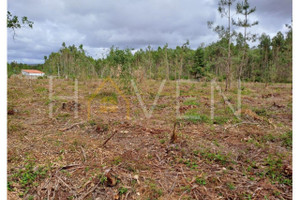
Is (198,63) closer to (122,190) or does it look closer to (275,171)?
(275,171)

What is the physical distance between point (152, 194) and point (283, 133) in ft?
14.7

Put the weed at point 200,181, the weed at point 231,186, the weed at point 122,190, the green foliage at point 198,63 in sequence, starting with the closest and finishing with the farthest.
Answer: the weed at point 122,190 < the weed at point 231,186 < the weed at point 200,181 < the green foliage at point 198,63

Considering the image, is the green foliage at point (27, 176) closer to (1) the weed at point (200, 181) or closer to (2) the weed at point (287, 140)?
(1) the weed at point (200, 181)

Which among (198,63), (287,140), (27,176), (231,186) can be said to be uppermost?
(198,63)

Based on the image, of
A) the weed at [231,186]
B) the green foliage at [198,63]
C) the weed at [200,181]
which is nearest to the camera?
the weed at [231,186]

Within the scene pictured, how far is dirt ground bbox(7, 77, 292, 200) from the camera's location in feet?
9.50

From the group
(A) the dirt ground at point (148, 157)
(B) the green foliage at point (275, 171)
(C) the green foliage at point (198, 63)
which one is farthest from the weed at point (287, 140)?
(C) the green foliage at point (198, 63)

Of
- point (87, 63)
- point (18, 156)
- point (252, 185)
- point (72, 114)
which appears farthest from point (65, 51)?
point (252, 185)

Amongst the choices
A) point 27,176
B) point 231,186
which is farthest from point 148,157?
point 27,176

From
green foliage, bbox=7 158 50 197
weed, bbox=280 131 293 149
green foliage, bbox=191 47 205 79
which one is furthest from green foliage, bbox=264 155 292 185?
green foliage, bbox=191 47 205 79

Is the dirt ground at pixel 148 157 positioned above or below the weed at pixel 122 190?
above

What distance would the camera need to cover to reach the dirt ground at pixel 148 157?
2.90 meters

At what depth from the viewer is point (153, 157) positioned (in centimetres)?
390

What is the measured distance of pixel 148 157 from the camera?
388 cm
